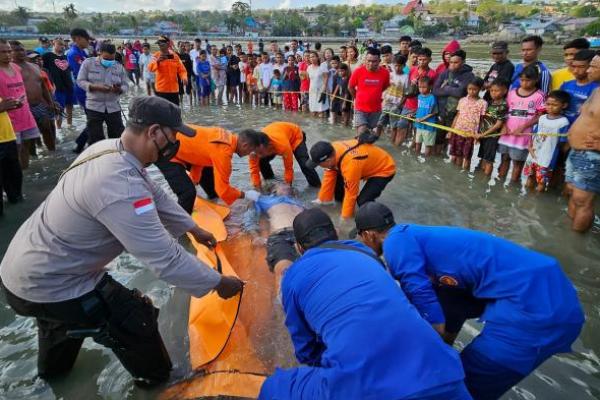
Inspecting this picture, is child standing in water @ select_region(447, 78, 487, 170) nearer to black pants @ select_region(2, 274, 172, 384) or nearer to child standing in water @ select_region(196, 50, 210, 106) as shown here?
black pants @ select_region(2, 274, 172, 384)

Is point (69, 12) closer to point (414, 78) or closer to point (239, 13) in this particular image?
point (239, 13)

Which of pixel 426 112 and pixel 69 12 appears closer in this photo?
pixel 426 112

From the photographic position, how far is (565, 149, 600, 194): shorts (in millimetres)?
3994

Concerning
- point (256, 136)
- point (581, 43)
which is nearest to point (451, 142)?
point (581, 43)

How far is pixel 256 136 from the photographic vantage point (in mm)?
4449

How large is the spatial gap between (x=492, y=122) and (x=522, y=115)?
50 cm

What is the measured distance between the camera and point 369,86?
290 inches

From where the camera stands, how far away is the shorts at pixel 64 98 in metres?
8.89

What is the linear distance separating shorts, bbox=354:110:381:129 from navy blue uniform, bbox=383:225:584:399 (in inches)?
232

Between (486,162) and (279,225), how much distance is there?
4038 millimetres

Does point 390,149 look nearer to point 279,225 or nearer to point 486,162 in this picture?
point 486,162

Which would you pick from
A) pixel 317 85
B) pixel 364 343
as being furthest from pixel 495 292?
pixel 317 85

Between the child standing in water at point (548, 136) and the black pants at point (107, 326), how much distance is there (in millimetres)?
5072

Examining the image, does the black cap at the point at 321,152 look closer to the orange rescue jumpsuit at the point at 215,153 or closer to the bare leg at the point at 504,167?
the orange rescue jumpsuit at the point at 215,153
